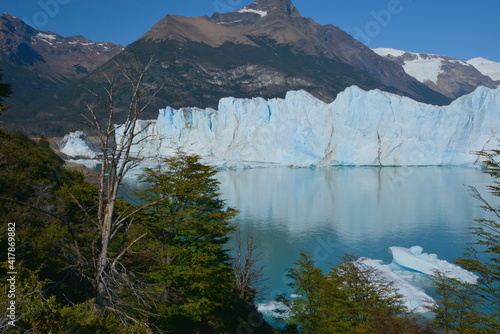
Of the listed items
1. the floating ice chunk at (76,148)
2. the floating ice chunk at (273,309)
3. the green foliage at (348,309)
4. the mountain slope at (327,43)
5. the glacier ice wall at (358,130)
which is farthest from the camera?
the mountain slope at (327,43)

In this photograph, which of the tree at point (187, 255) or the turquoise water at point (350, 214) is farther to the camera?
the turquoise water at point (350, 214)

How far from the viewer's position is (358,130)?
45.8 m

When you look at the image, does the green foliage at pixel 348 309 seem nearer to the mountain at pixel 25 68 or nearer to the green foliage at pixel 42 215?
the green foliage at pixel 42 215

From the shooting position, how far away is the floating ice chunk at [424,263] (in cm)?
1259

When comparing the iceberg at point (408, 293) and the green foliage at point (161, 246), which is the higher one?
the green foliage at point (161, 246)

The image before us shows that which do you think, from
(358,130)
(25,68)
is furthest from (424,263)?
(25,68)

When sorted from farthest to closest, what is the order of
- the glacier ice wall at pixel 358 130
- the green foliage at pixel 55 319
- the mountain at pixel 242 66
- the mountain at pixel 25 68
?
1. the mountain at pixel 25 68
2. the mountain at pixel 242 66
3. the glacier ice wall at pixel 358 130
4. the green foliage at pixel 55 319

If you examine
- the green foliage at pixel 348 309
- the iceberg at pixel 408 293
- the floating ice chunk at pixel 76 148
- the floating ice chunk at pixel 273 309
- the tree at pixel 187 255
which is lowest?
the floating ice chunk at pixel 273 309

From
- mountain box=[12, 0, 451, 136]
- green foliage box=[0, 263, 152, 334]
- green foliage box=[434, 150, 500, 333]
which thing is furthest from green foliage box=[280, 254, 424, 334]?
mountain box=[12, 0, 451, 136]

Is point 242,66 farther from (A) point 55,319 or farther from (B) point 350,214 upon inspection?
(A) point 55,319

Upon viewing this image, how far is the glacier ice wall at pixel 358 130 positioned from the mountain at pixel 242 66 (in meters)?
47.7

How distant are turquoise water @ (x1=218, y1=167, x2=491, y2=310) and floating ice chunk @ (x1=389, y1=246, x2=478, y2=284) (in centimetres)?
71

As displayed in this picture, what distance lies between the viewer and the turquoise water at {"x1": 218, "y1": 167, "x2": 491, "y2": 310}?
16281 millimetres

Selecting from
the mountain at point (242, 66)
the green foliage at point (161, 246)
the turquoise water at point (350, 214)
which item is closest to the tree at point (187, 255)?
the green foliage at point (161, 246)
